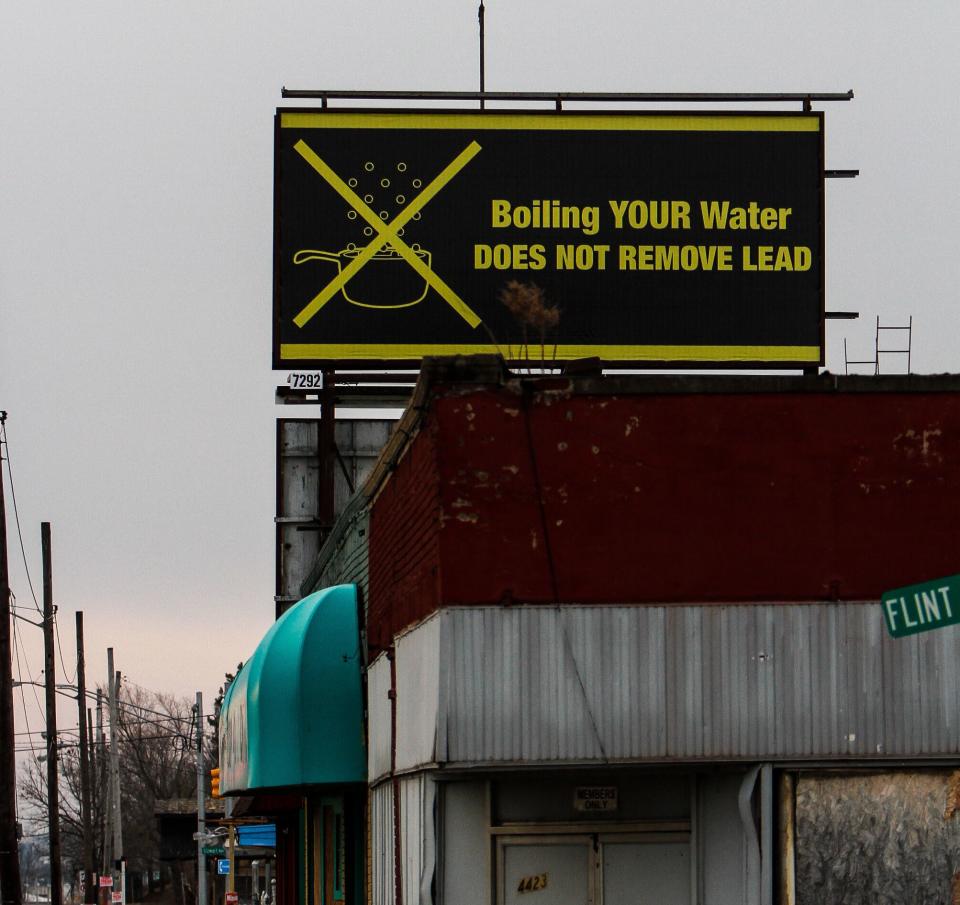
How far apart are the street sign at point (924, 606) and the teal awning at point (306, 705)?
892cm

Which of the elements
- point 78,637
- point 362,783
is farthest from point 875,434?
point 78,637

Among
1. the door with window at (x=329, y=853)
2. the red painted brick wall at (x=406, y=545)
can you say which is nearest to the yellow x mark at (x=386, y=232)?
the door with window at (x=329, y=853)

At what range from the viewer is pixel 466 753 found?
1247 cm

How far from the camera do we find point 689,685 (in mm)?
12570

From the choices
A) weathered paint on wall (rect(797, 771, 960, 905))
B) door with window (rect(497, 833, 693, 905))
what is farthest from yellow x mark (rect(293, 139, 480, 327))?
weathered paint on wall (rect(797, 771, 960, 905))

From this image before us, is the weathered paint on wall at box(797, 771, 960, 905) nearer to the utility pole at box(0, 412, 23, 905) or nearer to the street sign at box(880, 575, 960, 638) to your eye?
the street sign at box(880, 575, 960, 638)

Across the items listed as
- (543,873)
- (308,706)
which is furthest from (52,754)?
(543,873)

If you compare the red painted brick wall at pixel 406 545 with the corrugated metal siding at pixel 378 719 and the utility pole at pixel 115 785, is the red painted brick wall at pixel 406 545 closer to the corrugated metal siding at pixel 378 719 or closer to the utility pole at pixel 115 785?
the corrugated metal siding at pixel 378 719

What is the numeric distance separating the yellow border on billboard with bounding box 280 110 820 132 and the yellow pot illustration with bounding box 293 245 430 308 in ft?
5.26

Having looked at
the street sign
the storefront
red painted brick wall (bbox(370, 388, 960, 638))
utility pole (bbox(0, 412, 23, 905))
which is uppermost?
red painted brick wall (bbox(370, 388, 960, 638))

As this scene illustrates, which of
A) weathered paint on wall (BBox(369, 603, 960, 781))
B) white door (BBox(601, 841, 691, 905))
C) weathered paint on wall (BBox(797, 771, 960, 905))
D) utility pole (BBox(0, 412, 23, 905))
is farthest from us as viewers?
utility pole (BBox(0, 412, 23, 905))

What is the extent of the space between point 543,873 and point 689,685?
1667 mm

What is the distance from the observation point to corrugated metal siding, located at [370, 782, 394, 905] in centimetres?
1552

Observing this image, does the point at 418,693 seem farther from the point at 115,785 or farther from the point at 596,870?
the point at 115,785
